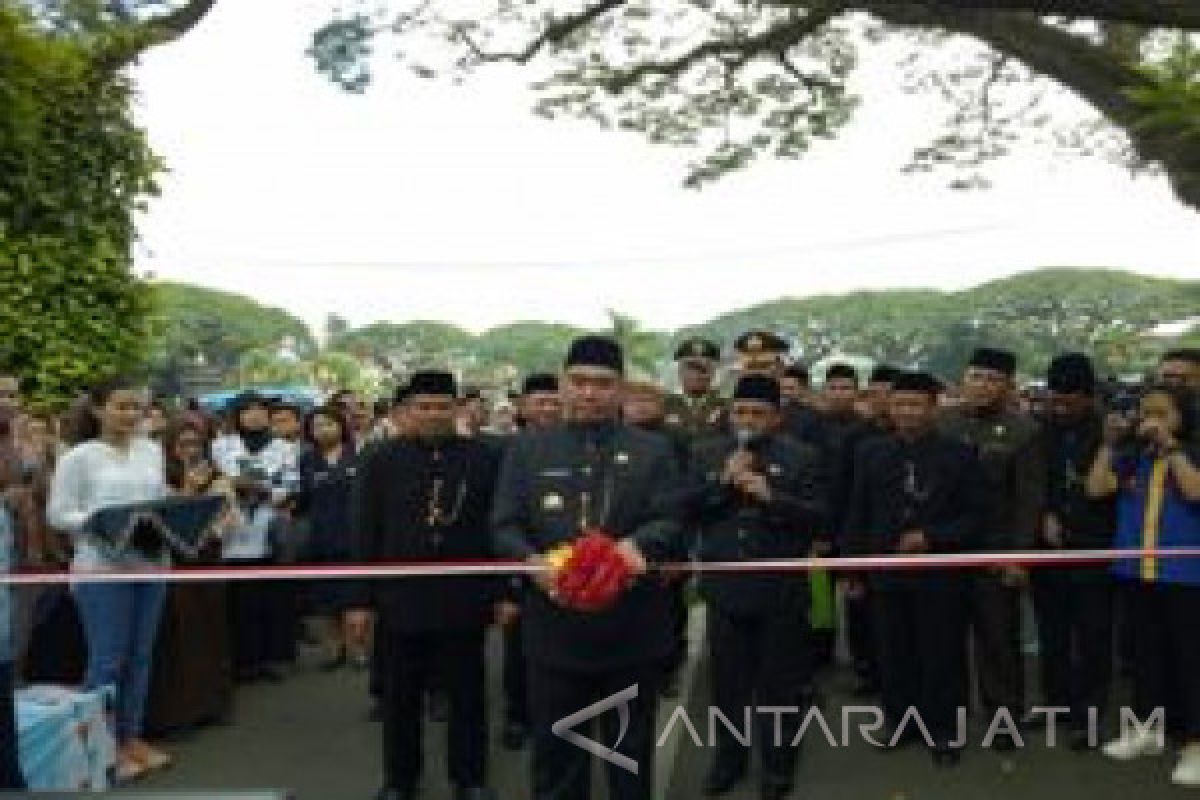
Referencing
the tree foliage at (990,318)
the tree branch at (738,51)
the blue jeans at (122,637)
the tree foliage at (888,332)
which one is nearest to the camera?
the blue jeans at (122,637)

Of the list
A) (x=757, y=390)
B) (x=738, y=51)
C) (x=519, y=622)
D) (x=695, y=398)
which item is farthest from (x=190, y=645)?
(x=738, y=51)

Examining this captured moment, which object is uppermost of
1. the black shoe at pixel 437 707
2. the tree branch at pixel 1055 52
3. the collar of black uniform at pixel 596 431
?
the tree branch at pixel 1055 52

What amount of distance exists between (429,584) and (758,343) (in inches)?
101

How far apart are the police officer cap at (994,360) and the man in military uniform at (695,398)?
4.86ft

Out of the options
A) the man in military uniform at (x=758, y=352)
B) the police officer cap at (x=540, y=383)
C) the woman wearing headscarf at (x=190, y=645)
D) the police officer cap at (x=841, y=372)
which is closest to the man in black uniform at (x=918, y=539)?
the man in military uniform at (x=758, y=352)

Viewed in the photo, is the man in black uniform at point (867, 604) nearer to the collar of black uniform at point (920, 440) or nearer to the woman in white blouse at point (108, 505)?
the collar of black uniform at point (920, 440)

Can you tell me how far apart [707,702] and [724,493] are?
2.48 meters

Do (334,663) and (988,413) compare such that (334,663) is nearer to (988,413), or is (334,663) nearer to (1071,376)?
(988,413)

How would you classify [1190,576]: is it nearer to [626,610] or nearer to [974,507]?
[974,507]

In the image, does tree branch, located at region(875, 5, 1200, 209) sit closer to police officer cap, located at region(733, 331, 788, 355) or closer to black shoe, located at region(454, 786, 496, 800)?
police officer cap, located at region(733, 331, 788, 355)

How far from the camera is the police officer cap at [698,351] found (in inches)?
361

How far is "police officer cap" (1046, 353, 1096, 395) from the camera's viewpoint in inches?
308

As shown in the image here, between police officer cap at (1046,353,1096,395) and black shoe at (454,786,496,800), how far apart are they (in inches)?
139

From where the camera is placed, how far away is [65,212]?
31.4ft
